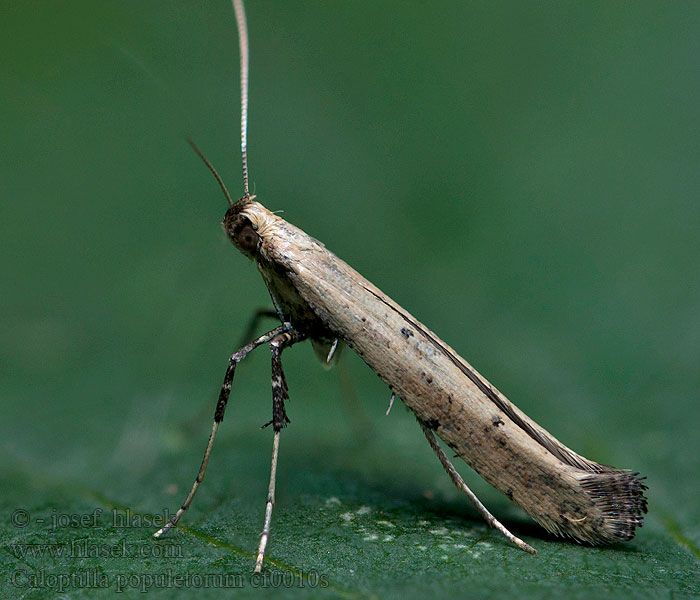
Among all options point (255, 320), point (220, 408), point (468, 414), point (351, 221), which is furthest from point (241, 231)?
point (468, 414)

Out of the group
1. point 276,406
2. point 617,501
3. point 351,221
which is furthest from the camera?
point 351,221

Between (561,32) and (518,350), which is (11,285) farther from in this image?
(561,32)

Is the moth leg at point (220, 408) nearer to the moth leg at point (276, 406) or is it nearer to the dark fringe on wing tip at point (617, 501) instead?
the moth leg at point (276, 406)

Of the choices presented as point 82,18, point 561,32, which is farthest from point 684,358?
point 82,18

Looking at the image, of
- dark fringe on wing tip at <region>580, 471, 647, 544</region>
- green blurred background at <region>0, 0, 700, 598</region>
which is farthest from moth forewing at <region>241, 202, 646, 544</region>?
green blurred background at <region>0, 0, 700, 598</region>

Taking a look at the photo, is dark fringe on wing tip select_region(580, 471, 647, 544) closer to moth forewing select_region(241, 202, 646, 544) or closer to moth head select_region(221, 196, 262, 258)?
moth forewing select_region(241, 202, 646, 544)

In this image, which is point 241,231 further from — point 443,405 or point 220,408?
point 443,405

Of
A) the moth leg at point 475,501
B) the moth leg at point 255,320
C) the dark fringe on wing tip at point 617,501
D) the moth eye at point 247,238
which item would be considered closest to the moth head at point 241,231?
the moth eye at point 247,238
